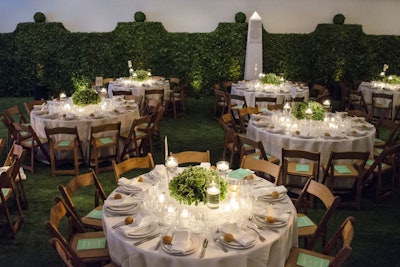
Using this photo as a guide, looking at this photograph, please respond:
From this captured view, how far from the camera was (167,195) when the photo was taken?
148 inches

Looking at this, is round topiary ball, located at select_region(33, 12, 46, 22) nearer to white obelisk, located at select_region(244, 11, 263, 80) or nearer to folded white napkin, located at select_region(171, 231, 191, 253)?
white obelisk, located at select_region(244, 11, 263, 80)

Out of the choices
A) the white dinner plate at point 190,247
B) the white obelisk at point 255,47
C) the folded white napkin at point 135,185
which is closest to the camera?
the white dinner plate at point 190,247

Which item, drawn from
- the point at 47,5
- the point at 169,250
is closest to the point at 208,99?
the point at 47,5

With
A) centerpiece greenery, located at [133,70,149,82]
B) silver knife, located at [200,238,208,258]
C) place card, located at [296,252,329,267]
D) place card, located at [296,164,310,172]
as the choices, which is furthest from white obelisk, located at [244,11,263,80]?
silver knife, located at [200,238,208,258]

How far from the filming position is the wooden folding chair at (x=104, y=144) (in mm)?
6385

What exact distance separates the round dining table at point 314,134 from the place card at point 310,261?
2441mm

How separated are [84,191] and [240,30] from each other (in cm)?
863

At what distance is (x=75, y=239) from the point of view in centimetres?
378

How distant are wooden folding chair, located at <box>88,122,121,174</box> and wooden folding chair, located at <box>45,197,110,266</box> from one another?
2581 mm

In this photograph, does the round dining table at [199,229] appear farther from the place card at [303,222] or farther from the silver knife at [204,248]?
the place card at [303,222]

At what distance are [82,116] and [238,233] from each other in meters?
4.63

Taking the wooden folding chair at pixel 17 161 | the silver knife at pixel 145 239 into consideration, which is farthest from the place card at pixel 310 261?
the wooden folding chair at pixel 17 161

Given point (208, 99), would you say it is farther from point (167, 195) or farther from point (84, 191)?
point (167, 195)

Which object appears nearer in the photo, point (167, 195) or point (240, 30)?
point (167, 195)
